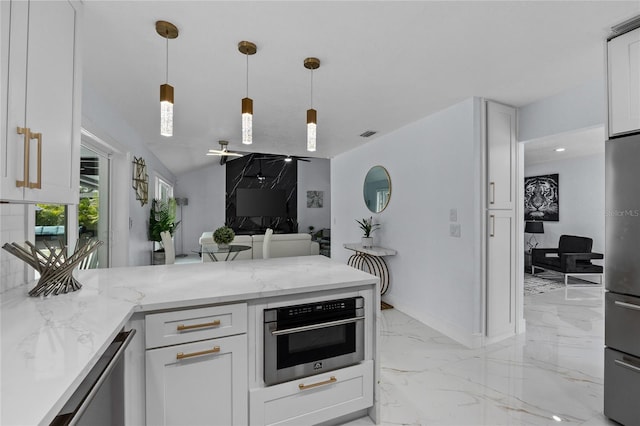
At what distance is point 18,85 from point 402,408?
247cm

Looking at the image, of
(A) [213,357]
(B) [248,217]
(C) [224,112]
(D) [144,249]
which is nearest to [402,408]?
(A) [213,357]

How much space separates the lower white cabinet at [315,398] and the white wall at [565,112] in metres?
2.53

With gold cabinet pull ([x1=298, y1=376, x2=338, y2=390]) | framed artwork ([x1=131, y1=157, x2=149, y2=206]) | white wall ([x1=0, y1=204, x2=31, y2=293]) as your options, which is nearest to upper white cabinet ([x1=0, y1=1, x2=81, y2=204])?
white wall ([x1=0, y1=204, x2=31, y2=293])

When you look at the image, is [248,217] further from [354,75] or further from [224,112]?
[354,75]

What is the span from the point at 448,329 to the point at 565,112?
2.22 metres

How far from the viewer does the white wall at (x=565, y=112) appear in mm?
2367

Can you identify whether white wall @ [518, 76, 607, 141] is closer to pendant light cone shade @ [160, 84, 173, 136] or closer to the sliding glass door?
pendant light cone shade @ [160, 84, 173, 136]

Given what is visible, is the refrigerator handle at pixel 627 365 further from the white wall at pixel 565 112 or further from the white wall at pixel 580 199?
the white wall at pixel 580 199

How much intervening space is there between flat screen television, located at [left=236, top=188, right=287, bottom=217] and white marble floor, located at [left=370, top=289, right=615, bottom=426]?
621 centimetres

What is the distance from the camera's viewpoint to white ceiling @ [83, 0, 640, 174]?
5.24ft

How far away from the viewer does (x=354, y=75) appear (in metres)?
2.33

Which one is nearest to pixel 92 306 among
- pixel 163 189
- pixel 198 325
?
pixel 198 325

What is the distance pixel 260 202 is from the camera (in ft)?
29.5

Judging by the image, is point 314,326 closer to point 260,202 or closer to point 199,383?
point 199,383
